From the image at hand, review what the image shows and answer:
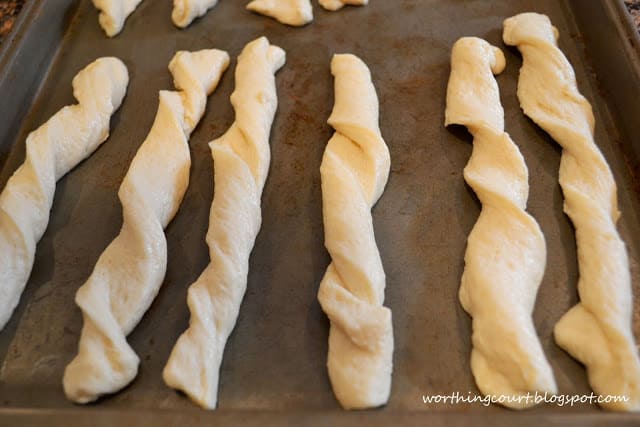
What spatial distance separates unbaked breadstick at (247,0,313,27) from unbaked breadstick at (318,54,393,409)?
17.2 inches

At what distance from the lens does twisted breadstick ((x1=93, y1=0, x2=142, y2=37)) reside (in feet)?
7.52

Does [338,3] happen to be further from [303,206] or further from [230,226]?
[230,226]

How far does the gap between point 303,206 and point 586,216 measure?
94 cm

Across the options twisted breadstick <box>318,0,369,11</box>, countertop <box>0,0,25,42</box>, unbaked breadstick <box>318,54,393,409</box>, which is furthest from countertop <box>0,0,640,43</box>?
unbaked breadstick <box>318,54,393,409</box>

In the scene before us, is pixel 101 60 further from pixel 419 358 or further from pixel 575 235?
pixel 575 235

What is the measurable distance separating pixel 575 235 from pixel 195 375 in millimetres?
1275

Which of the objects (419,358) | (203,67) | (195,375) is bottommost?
(419,358)

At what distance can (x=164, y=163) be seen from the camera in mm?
1812

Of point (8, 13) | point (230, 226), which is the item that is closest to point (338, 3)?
point (230, 226)

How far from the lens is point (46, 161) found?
1803 millimetres

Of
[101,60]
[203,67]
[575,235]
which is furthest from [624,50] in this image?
[101,60]

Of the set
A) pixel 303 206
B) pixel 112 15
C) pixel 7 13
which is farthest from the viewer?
pixel 7 13

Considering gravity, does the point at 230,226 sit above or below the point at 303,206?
above

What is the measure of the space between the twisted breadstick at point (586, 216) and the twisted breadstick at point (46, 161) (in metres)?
1.69
